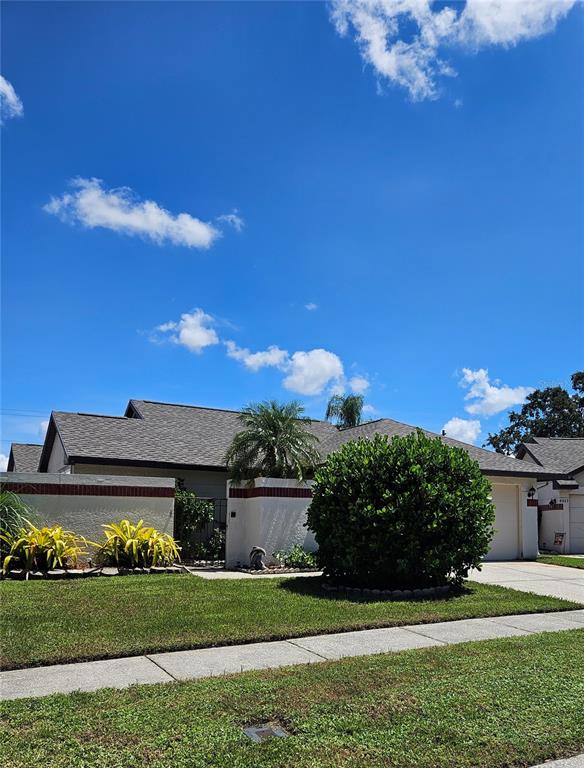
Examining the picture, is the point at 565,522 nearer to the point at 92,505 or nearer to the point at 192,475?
the point at 192,475

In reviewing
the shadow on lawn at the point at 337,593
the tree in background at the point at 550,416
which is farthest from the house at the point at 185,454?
the tree in background at the point at 550,416

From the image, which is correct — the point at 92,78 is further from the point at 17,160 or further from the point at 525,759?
the point at 525,759

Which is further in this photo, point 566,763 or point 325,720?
point 325,720

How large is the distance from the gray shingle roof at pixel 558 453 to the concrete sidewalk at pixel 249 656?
60.2ft

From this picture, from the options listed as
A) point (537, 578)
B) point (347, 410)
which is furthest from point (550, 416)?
point (537, 578)

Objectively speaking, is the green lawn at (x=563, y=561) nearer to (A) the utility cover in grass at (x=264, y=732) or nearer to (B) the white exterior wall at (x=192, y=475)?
(B) the white exterior wall at (x=192, y=475)

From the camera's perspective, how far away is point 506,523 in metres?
19.4

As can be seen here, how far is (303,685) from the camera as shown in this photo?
5.06m

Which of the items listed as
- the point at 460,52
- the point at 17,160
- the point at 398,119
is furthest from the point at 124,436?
the point at 460,52

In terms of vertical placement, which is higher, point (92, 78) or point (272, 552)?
point (92, 78)

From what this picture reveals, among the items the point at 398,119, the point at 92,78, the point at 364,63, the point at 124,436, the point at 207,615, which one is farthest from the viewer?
the point at 124,436

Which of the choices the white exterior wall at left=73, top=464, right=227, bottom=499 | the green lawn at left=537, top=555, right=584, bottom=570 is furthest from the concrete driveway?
the white exterior wall at left=73, top=464, right=227, bottom=499

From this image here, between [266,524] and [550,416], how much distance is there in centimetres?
4673

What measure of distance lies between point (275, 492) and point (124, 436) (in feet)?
19.3
